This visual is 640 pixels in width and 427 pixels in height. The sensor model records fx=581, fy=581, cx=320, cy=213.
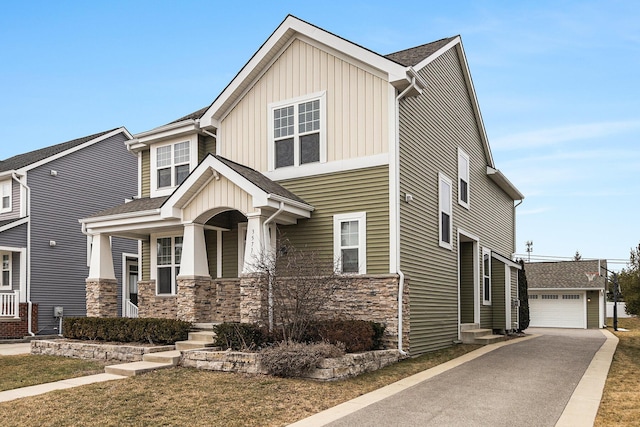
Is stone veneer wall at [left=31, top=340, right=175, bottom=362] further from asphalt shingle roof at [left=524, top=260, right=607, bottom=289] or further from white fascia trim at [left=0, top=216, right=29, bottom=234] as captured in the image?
asphalt shingle roof at [left=524, top=260, right=607, bottom=289]

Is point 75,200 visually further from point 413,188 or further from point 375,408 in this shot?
point 375,408

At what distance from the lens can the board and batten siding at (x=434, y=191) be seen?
46.8ft

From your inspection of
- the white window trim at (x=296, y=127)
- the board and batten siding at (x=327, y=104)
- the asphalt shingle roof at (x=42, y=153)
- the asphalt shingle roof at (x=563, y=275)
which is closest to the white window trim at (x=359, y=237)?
the board and batten siding at (x=327, y=104)

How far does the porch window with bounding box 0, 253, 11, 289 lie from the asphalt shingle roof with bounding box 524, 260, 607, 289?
2717 centimetres

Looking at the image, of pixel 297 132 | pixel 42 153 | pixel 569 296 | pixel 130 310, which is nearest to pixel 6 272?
pixel 130 310

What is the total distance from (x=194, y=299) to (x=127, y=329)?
6.11ft

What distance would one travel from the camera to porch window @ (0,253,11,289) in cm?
2306

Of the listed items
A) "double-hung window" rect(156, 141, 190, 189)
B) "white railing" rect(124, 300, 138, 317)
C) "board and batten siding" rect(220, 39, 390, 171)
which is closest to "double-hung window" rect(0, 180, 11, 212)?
"white railing" rect(124, 300, 138, 317)

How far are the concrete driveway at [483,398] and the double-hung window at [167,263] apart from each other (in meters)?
8.49

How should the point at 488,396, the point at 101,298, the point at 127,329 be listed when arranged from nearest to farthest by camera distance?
the point at 488,396 < the point at 127,329 < the point at 101,298

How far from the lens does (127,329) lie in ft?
48.0

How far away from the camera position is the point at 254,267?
1304cm

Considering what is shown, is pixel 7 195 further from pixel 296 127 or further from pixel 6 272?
pixel 296 127

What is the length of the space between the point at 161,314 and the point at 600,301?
2673 centimetres
